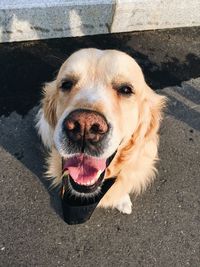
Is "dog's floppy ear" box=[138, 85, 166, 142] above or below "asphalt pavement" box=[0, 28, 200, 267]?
above

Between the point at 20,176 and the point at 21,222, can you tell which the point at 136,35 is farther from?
the point at 21,222

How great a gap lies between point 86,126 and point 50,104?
93cm

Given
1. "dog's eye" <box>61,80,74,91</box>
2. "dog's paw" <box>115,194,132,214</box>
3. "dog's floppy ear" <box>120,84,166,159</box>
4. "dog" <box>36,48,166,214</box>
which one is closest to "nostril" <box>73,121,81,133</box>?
"dog" <box>36,48,166,214</box>

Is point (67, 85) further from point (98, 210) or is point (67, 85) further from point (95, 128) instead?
Answer: point (98, 210)

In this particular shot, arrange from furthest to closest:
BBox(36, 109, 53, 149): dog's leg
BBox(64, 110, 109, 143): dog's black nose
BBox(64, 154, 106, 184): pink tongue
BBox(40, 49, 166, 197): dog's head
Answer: BBox(36, 109, 53, 149): dog's leg < BBox(64, 154, 106, 184): pink tongue < BBox(40, 49, 166, 197): dog's head < BBox(64, 110, 109, 143): dog's black nose

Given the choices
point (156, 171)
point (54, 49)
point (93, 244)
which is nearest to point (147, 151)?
point (156, 171)

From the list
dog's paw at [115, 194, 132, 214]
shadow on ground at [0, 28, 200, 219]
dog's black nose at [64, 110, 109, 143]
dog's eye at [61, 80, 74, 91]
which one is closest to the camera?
dog's black nose at [64, 110, 109, 143]

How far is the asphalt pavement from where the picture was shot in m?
3.82

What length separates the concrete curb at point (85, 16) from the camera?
486cm

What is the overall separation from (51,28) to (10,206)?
7.51 feet

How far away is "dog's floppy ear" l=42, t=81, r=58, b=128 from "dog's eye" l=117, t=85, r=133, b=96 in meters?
0.59

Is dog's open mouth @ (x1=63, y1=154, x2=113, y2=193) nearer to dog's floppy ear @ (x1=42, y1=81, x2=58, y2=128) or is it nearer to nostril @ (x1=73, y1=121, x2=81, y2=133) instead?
nostril @ (x1=73, y1=121, x2=81, y2=133)

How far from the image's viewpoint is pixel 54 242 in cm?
384

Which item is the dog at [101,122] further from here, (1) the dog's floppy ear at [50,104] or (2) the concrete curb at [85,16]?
(2) the concrete curb at [85,16]
